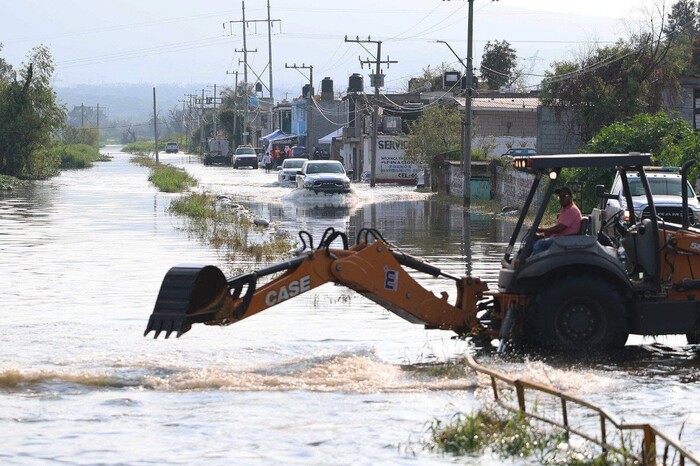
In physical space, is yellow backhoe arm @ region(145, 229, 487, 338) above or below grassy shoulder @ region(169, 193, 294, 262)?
above

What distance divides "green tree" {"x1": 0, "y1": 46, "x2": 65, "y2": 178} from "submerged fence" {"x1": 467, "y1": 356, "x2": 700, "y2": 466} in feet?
222

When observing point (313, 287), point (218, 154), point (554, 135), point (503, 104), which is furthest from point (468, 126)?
A: point (218, 154)

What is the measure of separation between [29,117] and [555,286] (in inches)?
2633

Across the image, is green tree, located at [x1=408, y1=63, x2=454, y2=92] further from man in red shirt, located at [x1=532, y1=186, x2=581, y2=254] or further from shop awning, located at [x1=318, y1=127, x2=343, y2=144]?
man in red shirt, located at [x1=532, y1=186, x2=581, y2=254]

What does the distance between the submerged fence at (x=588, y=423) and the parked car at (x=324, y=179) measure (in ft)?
131

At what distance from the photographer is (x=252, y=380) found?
1301 centimetres

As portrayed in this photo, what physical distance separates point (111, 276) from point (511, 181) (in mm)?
26486

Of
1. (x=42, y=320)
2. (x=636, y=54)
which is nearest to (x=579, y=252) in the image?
(x=42, y=320)

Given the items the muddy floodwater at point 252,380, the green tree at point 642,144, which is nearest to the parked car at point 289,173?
the green tree at point 642,144

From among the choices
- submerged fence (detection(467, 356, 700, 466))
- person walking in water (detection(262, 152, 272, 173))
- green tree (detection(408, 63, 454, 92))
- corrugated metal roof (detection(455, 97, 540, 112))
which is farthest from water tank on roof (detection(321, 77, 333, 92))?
submerged fence (detection(467, 356, 700, 466))

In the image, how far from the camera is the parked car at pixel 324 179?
52.4m

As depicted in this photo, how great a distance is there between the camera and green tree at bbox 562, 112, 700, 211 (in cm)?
3465

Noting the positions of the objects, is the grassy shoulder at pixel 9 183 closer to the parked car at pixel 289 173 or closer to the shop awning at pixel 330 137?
the parked car at pixel 289 173

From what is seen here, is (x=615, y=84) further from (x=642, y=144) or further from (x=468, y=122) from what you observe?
(x=642, y=144)
